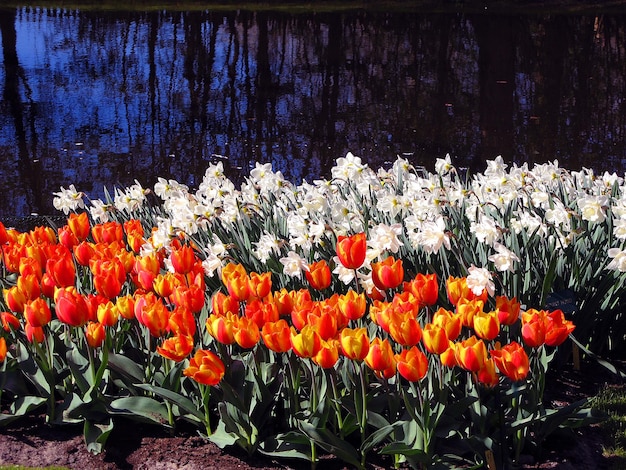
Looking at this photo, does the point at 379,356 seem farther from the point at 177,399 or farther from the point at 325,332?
the point at 177,399

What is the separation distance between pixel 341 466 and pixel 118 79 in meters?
11.0

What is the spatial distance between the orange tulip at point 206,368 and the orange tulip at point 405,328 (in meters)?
0.53

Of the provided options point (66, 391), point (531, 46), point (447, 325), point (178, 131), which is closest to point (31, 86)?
point (178, 131)

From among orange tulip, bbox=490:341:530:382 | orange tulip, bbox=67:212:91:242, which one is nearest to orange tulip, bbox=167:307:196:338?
orange tulip, bbox=490:341:530:382

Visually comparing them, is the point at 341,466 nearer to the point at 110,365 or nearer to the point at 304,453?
the point at 304,453

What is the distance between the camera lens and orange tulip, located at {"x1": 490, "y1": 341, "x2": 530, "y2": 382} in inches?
97.1

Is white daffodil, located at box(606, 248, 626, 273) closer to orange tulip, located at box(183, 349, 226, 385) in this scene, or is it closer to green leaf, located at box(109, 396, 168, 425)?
orange tulip, located at box(183, 349, 226, 385)

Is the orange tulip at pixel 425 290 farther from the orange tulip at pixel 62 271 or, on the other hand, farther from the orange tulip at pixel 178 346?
the orange tulip at pixel 62 271

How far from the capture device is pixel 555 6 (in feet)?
75.9

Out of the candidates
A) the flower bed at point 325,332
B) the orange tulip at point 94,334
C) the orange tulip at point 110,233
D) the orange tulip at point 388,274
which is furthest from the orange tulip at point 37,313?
the orange tulip at point 388,274

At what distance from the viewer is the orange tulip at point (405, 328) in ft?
8.28

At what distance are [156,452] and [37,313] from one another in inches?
24.5

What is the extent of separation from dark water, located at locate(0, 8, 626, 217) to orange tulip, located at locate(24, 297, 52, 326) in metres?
3.94

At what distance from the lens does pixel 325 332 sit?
101 inches
